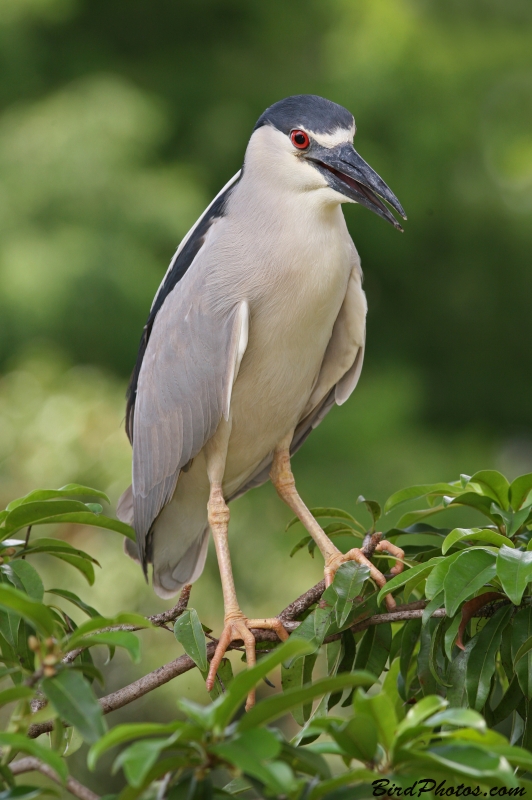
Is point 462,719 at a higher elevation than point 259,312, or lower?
lower

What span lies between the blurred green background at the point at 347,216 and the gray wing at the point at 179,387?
29.1 inches

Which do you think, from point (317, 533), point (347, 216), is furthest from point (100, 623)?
point (347, 216)

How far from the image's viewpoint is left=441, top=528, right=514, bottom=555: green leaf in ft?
3.45

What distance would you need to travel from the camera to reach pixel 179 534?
6.21ft

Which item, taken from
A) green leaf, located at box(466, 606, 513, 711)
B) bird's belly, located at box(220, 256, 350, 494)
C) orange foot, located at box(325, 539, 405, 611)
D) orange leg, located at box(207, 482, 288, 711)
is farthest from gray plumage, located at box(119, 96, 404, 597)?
green leaf, located at box(466, 606, 513, 711)

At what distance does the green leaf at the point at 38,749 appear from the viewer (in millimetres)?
700

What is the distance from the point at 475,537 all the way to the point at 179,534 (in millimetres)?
932

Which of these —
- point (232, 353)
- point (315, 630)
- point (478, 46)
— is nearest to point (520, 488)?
point (315, 630)

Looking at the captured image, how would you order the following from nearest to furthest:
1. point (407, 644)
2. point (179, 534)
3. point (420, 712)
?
1. point (420, 712)
2. point (407, 644)
3. point (179, 534)

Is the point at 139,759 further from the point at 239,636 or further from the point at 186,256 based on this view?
the point at 186,256

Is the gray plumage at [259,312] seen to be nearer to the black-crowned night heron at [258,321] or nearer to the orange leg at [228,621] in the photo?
the black-crowned night heron at [258,321]

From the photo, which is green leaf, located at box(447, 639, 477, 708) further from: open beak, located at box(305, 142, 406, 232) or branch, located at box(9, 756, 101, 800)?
open beak, located at box(305, 142, 406, 232)

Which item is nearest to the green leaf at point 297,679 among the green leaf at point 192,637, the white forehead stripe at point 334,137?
the green leaf at point 192,637

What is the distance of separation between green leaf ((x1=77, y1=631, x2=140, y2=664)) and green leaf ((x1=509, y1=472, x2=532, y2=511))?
578 millimetres
